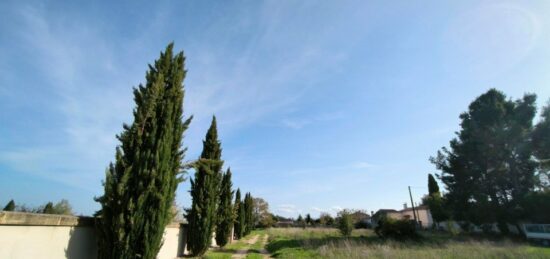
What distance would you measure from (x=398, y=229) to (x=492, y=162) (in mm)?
10508

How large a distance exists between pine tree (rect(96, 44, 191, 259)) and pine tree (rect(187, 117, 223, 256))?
4.78 meters

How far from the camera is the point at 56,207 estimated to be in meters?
31.4

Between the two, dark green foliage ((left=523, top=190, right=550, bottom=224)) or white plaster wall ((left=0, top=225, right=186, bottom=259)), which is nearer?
white plaster wall ((left=0, top=225, right=186, bottom=259))

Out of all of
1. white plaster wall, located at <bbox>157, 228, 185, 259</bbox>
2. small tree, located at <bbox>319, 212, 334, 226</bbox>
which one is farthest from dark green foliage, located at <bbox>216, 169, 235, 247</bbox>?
small tree, located at <bbox>319, 212, 334, 226</bbox>

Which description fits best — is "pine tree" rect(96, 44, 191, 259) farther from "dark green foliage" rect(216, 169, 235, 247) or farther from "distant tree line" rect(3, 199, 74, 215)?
"distant tree line" rect(3, 199, 74, 215)

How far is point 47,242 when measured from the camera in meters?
4.84

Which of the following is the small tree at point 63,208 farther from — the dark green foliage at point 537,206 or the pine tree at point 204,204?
the dark green foliage at point 537,206

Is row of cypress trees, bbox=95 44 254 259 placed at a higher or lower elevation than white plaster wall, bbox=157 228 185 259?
higher

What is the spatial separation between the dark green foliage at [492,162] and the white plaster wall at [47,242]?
27.3 m

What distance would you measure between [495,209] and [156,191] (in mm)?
26859

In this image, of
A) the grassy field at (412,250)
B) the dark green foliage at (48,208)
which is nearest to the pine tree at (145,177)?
the grassy field at (412,250)

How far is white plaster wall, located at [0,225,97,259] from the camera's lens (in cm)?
408

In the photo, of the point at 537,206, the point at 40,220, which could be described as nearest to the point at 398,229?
the point at 537,206

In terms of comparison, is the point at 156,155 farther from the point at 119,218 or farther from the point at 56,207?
the point at 56,207
